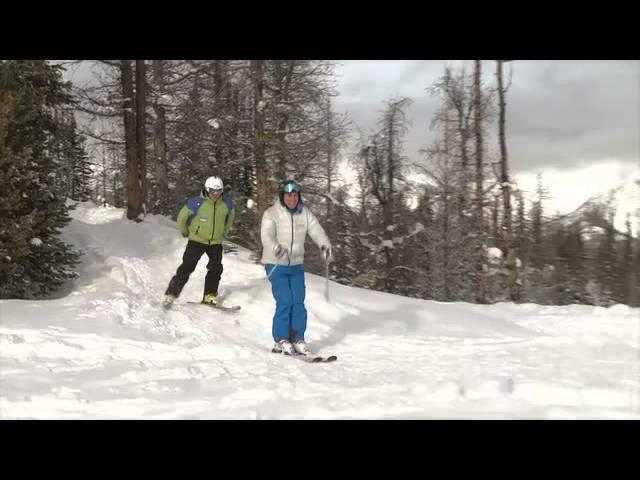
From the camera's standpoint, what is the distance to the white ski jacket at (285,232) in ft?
21.8

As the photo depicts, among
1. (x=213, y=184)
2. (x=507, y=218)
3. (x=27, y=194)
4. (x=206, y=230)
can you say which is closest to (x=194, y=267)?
(x=206, y=230)

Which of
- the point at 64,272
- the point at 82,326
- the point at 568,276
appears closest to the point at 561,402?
the point at 82,326

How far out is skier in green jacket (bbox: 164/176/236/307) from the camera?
8094 millimetres

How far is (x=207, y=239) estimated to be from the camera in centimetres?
830

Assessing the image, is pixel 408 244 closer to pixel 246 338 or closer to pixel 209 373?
pixel 246 338

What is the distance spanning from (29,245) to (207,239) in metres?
2.54

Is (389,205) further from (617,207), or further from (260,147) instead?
(617,207)

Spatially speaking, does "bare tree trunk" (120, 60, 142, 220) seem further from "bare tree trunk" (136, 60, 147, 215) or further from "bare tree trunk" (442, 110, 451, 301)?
"bare tree trunk" (442, 110, 451, 301)

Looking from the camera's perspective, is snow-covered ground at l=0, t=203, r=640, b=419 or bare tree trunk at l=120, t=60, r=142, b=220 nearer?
snow-covered ground at l=0, t=203, r=640, b=419

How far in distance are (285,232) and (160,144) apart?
1441 centimetres

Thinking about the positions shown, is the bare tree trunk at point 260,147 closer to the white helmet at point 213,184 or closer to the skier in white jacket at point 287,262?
the white helmet at point 213,184

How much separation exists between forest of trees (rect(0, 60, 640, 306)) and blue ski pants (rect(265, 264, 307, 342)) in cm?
381

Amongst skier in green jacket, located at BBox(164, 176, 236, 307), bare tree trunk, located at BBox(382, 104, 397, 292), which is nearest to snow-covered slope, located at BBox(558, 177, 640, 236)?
bare tree trunk, located at BBox(382, 104, 397, 292)

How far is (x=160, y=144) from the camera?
777 inches
